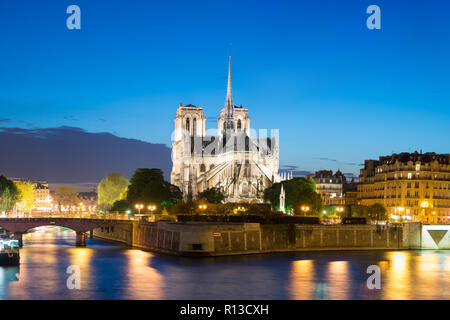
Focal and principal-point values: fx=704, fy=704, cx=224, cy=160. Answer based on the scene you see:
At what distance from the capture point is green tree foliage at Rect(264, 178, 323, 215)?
3201 inches

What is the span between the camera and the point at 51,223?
68.2 metres

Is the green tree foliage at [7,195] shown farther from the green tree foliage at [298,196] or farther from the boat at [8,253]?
the boat at [8,253]

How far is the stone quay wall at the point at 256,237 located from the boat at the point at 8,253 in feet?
42.0

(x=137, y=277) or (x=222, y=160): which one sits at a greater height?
(x=222, y=160)

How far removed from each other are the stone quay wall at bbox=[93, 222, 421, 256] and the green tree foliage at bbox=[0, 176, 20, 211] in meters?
23.0

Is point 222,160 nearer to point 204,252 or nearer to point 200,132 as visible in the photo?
point 200,132

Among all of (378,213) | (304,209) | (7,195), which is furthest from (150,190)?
(378,213)

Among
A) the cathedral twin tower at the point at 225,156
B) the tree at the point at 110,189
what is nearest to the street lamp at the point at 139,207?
the cathedral twin tower at the point at 225,156

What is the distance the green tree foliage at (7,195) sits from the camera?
9381 centimetres

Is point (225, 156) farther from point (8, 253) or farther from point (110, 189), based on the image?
point (8, 253)

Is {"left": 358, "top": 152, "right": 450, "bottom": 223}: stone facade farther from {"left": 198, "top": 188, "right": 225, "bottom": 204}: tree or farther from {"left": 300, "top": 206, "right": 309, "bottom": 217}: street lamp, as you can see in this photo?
{"left": 198, "top": 188, "right": 225, "bottom": 204}: tree

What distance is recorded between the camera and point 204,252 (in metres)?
55.5
